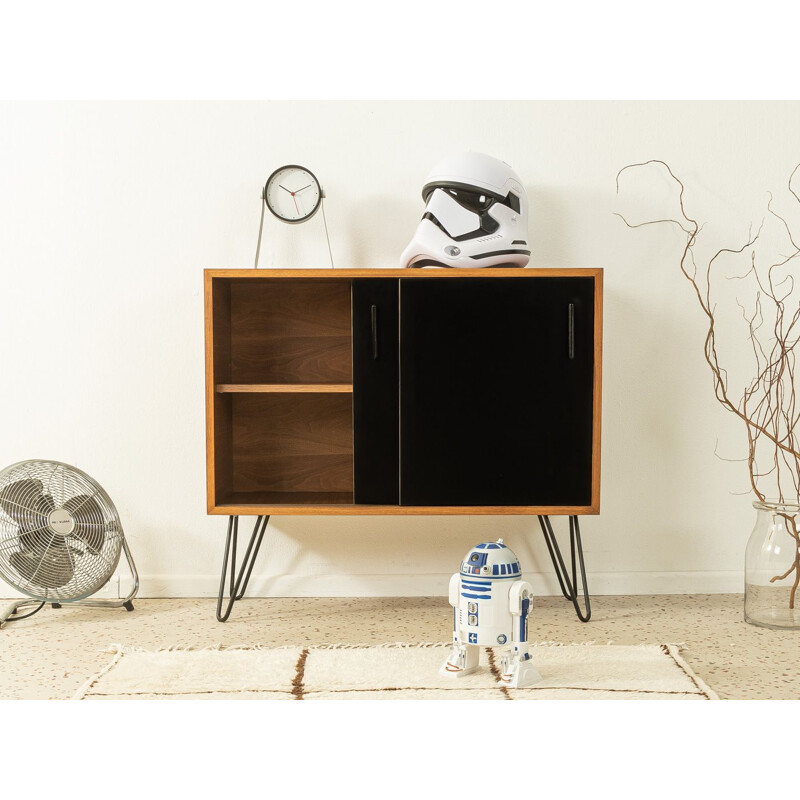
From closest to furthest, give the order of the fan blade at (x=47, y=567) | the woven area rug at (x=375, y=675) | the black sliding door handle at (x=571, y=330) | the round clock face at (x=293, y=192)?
the woven area rug at (x=375, y=675) < the black sliding door handle at (x=571, y=330) < the fan blade at (x=47, y=567) < the round clock face at (x=293, y=192)

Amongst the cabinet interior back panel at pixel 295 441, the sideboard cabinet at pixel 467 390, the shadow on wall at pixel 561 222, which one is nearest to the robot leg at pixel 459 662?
the sideboard cabinet at pixel 467 390

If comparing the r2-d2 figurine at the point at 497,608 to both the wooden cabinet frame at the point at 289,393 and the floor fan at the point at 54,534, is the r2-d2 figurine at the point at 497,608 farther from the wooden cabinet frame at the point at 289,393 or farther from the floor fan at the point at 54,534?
the floor fan at the point at 54,534

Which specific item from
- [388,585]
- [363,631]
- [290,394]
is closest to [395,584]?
[388,585]

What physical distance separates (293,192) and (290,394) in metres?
0.66

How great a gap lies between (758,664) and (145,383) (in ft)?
6.63

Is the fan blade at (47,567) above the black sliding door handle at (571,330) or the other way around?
the other way around

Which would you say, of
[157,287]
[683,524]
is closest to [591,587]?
[683,524]

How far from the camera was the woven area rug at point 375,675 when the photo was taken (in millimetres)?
1816

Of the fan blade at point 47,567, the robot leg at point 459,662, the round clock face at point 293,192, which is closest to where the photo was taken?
the robot leg at point 459,662

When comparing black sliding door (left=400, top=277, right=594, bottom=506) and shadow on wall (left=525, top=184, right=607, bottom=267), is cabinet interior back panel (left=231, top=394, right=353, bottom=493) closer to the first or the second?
black sliding door (left=400, top=277, right=594, bottom=506)

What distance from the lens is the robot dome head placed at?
187 cm

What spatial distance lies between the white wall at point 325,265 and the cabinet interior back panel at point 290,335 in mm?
130

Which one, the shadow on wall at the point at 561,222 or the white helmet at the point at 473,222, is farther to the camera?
the shadow on wall at the point at 561,222

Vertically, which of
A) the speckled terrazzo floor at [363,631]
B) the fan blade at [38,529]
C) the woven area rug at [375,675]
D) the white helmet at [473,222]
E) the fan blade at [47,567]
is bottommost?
the speckled terrazzo floor at [363,631]
